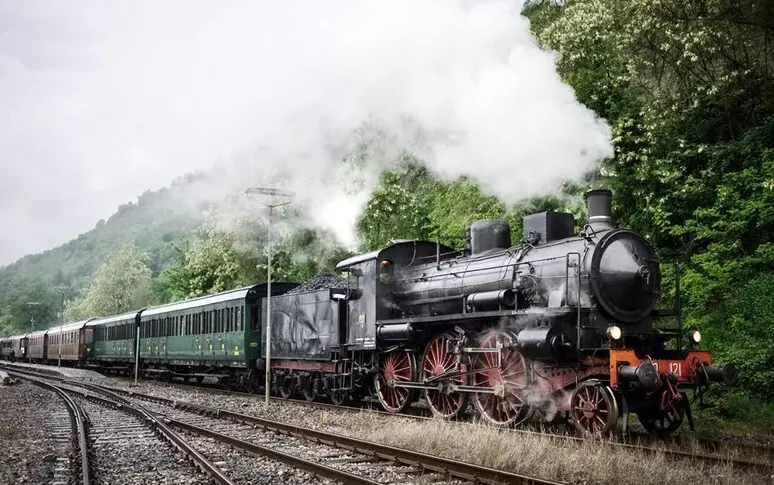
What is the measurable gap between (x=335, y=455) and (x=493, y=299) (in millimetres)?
3717

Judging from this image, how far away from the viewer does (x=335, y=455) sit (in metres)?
9.32

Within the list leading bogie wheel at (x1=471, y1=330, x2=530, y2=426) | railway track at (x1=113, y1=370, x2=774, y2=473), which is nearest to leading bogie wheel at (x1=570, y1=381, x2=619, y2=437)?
railway track at (x1=113, y1=370, x2=774, y2=473)

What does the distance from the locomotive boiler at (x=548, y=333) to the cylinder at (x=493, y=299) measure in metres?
0.02

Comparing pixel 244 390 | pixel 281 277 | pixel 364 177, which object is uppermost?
pixel 364 177

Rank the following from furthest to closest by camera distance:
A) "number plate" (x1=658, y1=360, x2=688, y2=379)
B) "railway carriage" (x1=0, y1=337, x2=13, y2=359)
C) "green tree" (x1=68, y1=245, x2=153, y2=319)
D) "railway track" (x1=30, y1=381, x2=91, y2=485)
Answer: "green tree" (x1=68, y1=245, x2=153, y2=319) → "railway carriage" (x1=0, y1=337, x2=13, y2=359) → "number plate" (x1=658, y1=360, x2=688, y2=379) → "railway track" (x1=30, y1=381, x2=91, y2=485)

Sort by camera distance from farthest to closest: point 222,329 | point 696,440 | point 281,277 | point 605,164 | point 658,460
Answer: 1. point 281,277
2. point 222,329
3. point 605,164
4. point 696,440
5. point 658,460

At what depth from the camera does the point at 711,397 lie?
44.6 ft

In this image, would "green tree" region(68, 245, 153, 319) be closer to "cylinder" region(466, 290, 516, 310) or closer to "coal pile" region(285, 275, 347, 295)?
"coal pile" region(285, 275, 347, 295)

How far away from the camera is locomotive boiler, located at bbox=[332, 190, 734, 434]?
10055 millimetres

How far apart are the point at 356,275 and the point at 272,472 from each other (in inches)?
296

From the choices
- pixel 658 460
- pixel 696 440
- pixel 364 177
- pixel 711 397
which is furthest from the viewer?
pixel 364 177

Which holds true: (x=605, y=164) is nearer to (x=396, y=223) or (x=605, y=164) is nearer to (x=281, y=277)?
(x=396, y=223)

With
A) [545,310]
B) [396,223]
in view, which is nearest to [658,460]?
[545,310]

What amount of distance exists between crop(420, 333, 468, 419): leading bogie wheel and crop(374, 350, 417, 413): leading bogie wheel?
641 millimetres
